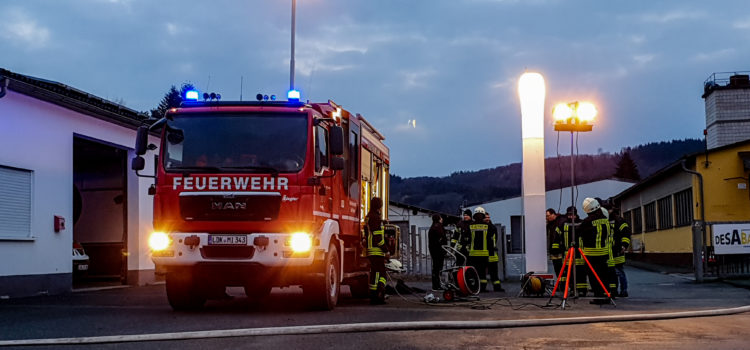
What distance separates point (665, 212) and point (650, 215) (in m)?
4.49

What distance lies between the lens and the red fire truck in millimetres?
10883

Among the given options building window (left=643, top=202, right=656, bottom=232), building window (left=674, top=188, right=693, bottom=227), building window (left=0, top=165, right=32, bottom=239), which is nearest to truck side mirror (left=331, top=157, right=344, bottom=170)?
building window (left=0, top=165, right=32, bottom=239)

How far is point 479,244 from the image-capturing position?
1698 centimetres

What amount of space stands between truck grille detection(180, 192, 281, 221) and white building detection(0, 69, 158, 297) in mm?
5772

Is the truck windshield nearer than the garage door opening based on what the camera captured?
Yes

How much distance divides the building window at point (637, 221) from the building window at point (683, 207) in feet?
32.6

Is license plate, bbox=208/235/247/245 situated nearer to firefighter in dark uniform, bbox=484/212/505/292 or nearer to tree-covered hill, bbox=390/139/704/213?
firefighter in dark uniform, bbox=484/212/505/292

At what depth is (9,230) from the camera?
15.5 m

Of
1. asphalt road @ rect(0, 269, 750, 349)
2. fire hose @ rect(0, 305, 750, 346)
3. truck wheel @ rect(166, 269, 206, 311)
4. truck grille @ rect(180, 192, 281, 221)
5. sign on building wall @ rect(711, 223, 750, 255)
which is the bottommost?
asphalt road @ rect(0, 269, 750, 349)

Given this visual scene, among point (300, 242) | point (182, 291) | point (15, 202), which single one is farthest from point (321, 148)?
point (15, 202)

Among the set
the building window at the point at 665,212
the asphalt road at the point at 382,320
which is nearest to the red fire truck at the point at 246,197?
the asphalt road at the point at 382,320

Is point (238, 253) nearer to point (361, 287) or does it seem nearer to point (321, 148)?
point (321, 148)

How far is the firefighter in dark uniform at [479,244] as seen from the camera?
668 inches

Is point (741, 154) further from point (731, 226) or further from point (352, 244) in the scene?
point (352, 244)
